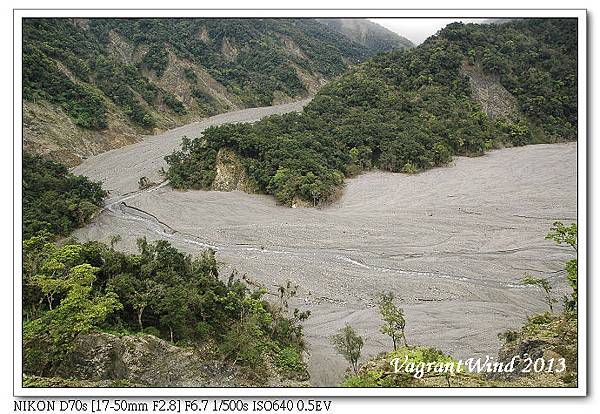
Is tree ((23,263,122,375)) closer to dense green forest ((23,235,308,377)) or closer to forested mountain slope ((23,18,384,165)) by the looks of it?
dense green forest ((23,235,308,377))

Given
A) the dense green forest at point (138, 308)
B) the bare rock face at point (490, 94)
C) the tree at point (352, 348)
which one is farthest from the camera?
the bare rock face at point (490, 94)

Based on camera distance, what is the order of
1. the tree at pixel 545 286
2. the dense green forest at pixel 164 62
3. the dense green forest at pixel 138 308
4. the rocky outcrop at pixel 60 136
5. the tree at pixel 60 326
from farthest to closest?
the dense green forest at pixel 164 62
the rocky outcrop at pixel 60 136
the tree at pixel 545 286
the dense green forest at pixel 138 308
the tree at pixel 60 326

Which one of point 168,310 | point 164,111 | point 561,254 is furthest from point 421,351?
point 164,111

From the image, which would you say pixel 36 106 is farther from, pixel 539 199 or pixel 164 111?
pixel 539 199

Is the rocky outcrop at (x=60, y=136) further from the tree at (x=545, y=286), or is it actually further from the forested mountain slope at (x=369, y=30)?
the tree at (x=545, y=286)

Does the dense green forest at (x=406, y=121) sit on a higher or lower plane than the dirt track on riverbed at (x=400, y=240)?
higher

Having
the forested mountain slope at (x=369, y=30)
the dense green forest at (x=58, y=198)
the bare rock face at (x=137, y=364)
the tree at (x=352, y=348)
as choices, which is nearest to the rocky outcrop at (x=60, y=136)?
the dense green forest at (x=58, y=198)

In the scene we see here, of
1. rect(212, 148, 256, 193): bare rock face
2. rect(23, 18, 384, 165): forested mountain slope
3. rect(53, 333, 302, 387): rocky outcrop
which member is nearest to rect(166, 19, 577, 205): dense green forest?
rect(212, 148, 256, 193): bare rock face
